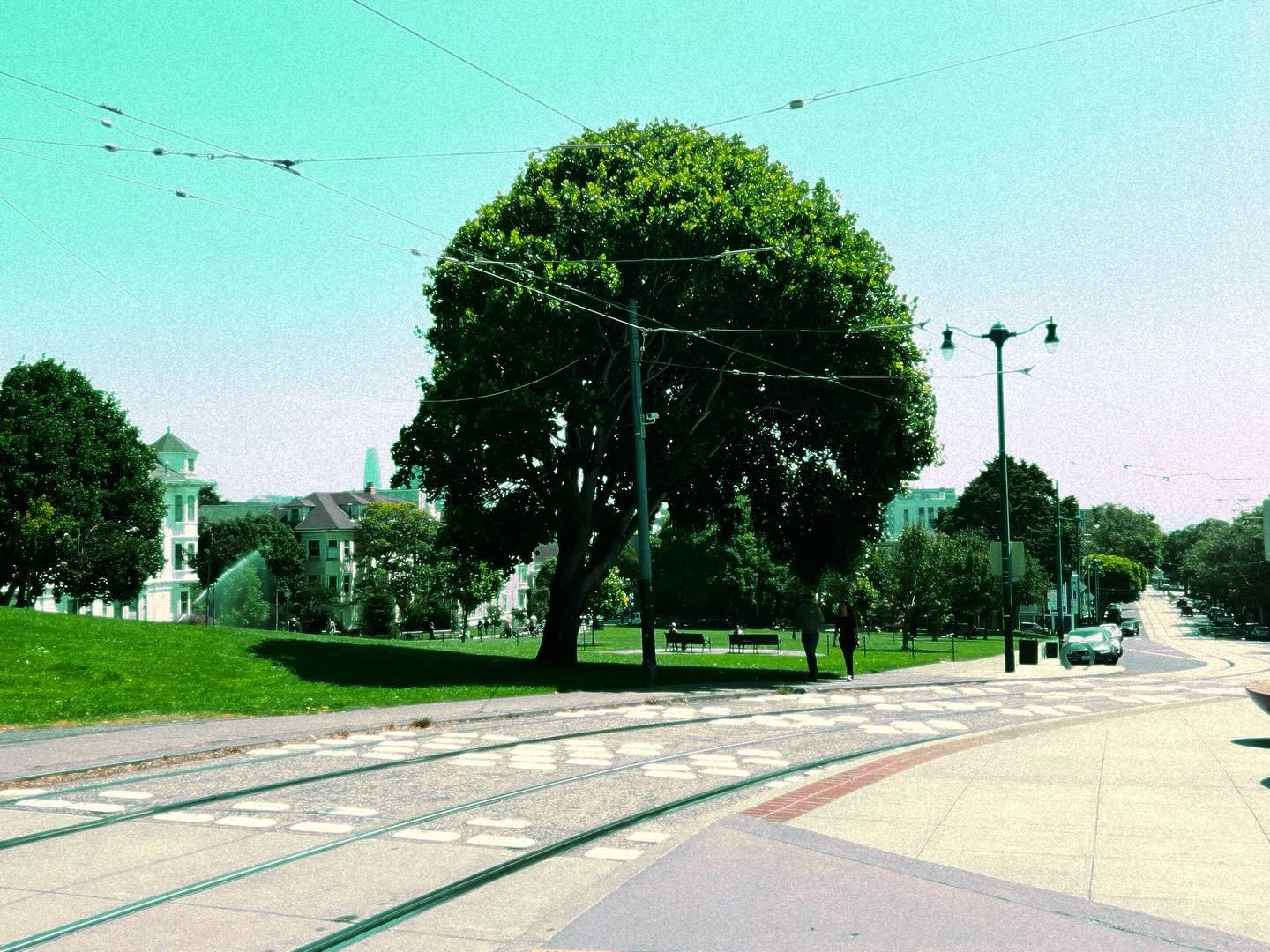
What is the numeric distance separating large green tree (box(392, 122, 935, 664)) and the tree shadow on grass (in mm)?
2841

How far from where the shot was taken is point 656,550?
10162 cm

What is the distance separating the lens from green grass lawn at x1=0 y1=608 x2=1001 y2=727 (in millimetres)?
16984

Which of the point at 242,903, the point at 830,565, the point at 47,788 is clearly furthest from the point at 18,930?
the point at 830,565

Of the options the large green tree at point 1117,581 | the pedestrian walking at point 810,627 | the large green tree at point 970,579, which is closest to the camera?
the pedestrian walking at point 810,627

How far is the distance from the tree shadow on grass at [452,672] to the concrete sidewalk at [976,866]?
12294 millimetres

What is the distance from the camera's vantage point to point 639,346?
25.3 metres

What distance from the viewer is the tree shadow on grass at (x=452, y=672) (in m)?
22.2

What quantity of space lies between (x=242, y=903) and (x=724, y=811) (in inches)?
157

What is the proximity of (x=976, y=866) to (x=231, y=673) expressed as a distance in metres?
18.1

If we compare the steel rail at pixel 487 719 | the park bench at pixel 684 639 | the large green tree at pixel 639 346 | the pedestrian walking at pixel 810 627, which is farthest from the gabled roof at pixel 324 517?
the steel rail at pixel 487 719

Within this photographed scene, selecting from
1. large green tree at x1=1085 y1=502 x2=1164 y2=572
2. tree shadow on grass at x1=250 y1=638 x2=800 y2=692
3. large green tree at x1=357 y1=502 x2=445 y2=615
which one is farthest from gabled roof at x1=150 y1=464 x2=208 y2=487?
large green tree at x1=1085 y1=502 x2=1164 y2=572

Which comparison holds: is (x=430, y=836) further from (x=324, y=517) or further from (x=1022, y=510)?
(x=324, y=517)

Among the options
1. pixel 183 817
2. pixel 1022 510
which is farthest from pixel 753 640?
pixel 1022 510

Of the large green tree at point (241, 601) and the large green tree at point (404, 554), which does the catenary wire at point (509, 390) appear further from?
the large green tree at point (404, 554)
